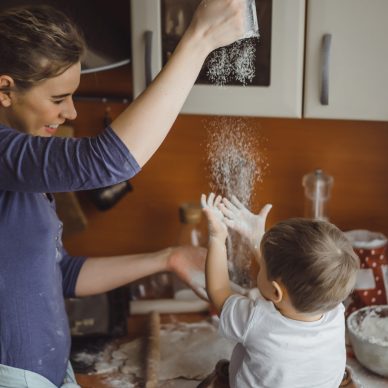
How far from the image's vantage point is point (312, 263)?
1068 millimetres

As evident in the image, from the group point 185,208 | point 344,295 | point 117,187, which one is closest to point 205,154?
point 185,208

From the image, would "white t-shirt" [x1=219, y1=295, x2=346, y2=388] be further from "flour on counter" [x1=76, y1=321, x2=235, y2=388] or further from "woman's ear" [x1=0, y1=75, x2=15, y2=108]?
"woman's ear" [x1=0, y1=75, x2=15, y2=108]

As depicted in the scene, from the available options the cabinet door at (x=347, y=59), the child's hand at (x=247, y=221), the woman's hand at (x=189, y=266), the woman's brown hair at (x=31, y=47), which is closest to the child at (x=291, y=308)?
the child's hand at (x=247, y=221)

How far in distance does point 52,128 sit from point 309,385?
2.25ft

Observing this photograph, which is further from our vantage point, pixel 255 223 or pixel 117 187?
pixel 117 187

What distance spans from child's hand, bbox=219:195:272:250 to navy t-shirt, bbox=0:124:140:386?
0.36m

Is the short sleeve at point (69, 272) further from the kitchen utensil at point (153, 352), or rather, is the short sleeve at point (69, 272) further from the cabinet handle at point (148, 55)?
the cabinet handle at point (148, 55)

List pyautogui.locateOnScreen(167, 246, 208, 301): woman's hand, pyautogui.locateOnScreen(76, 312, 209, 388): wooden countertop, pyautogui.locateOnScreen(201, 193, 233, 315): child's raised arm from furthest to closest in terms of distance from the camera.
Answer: pyautogui.locateOnScreen(76, 312, 209, 388): wooden countertop, pyautogui.locateOnScreen(167, 246, 208, 301): woman's hand, pyautogui.locateOnScreen(201, 193, 233, 315): child's raised arm

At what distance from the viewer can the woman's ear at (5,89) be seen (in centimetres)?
110

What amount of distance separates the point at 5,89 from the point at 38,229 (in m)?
0.25

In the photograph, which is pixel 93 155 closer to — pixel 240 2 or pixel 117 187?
pixel 240 2

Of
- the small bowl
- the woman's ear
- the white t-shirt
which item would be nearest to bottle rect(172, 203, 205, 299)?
the small bowl

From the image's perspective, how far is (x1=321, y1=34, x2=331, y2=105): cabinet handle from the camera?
4.24ft

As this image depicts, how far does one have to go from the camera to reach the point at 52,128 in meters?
1.27
